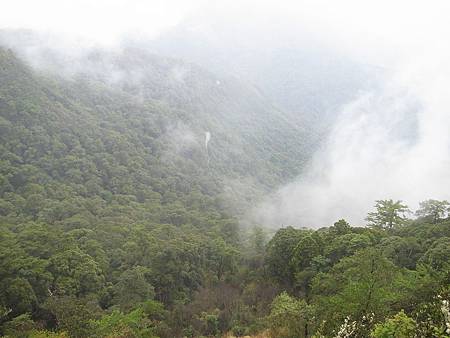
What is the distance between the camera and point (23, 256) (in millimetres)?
48906

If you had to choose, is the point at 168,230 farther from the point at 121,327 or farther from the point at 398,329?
the point at 398,329

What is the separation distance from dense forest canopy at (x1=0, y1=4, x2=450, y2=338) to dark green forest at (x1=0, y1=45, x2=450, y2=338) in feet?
0.61

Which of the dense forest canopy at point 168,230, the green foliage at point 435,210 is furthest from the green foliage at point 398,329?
the green foliage at point 435,210

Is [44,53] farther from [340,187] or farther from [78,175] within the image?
[340,187]

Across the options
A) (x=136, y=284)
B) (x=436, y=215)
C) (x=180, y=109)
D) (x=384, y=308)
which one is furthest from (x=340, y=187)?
(x=384, y=308)

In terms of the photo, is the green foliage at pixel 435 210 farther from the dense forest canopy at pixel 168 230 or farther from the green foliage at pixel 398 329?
the green foliage at pixel 398 329

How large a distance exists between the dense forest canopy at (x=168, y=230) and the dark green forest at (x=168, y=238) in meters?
0.18

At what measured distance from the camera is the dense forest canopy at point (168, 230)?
22.4 meters

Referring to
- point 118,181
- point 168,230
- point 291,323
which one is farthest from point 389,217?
point 118,181

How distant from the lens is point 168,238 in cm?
6788

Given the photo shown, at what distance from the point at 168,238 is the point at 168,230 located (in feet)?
18.6

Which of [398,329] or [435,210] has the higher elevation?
[435,210]

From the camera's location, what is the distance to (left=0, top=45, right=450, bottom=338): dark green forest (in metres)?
21.0

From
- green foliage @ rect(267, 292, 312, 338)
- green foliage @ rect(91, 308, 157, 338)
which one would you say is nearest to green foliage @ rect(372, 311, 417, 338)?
green foliage @ rect(267, 292, 312, 338)
